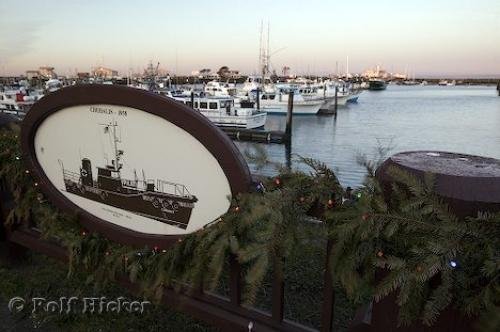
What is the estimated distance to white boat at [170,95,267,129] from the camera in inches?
1241

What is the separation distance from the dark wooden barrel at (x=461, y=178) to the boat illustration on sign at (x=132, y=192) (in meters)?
1.34

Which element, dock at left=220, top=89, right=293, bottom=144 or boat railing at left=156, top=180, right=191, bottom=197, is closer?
boat railing at left=156, top=180, right=191, bottom=197

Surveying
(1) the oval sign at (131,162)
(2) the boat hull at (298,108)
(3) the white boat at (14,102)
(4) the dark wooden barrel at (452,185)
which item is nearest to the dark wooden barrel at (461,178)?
(4) the dark wooden barrel at (452,185)

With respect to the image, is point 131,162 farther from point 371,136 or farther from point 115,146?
point 371,136

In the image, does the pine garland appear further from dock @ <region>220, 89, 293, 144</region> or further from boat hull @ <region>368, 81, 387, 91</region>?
boat hull @ <region>368, 81, 387, 91</region>

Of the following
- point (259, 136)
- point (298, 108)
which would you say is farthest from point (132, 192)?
point (298, 108)

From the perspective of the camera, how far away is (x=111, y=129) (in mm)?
2758

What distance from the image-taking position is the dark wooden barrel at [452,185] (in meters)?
1.51

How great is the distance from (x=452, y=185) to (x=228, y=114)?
3078cm

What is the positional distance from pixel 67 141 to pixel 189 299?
1567 millimetres

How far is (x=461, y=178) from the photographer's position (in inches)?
61.4

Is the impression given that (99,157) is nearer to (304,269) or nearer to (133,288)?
(133,288)

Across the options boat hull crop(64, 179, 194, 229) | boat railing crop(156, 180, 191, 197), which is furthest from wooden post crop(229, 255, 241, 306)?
boat railing crop(156, 180, 191, 197)

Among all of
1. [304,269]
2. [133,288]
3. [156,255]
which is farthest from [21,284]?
[304,269]
